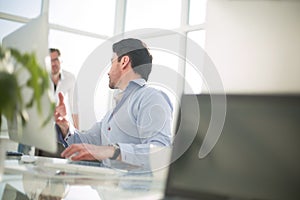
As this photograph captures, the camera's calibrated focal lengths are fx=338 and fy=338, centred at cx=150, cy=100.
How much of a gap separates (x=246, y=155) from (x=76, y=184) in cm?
44

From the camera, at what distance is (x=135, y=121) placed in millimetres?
1420

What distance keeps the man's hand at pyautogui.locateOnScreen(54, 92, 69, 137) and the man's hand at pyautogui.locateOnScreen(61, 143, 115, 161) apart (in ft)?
0.28

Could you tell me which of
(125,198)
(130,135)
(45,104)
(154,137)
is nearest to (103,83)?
(130,135)

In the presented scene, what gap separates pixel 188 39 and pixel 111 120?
1988 mm

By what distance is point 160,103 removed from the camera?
1.37 meters

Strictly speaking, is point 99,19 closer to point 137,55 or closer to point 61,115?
point 137,55

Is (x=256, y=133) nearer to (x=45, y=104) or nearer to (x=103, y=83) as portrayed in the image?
(x=45, y=104)

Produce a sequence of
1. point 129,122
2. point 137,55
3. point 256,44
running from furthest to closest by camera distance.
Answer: point 137,55
point 129,122
point 256,44

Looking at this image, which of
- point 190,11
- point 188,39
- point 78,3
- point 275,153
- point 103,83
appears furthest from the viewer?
point 78,3

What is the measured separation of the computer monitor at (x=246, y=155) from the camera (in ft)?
2.01

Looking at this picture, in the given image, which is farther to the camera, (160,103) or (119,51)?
(119,51)

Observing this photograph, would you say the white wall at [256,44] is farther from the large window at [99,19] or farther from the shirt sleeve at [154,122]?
the large window at [99,19]

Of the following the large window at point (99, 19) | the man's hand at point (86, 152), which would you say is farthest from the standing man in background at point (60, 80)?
the large window at point (99, 19)

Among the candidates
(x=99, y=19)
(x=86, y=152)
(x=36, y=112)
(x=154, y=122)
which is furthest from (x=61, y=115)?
(x=99, y=19)
